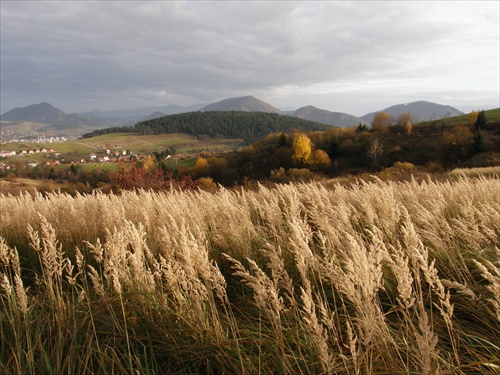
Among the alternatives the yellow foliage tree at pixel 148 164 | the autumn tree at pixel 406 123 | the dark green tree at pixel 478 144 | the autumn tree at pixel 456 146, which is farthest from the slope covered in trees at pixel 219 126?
the yellow foliage tree at pixel 148 164

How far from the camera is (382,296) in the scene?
284 centimetres

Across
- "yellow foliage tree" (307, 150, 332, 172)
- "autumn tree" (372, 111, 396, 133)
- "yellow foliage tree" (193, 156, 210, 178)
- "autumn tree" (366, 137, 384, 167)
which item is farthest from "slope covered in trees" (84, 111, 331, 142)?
"autumn tree" (366, 137, 384, 167)

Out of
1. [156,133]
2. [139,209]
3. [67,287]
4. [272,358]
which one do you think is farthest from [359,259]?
[156,133]

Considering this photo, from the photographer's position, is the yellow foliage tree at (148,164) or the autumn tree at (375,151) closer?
the yellow foliage tree at (148,164)

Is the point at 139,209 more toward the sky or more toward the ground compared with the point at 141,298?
more toward the sky

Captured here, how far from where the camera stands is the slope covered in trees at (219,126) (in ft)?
561

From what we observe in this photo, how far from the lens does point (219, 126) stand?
596 ft

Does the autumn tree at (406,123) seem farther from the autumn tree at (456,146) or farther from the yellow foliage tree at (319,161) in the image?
the yellow foliage tree at (319,161)

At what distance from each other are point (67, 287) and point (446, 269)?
4.01 m

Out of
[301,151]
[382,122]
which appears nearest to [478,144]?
[382,122]

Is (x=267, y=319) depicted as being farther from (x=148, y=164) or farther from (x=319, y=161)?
(x=319, y=161)

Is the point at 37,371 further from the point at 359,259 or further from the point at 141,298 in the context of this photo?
the point at 359,259

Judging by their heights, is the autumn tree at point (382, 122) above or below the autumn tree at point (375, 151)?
above

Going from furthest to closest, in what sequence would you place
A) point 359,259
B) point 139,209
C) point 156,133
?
point 156,133
point 139,209
point 359,259
